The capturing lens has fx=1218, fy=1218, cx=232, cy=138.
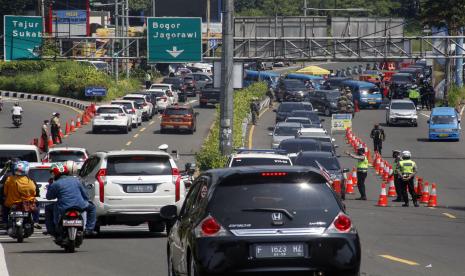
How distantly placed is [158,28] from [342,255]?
50.0 m

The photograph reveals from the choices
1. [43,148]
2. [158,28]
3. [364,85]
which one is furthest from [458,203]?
[364,85]

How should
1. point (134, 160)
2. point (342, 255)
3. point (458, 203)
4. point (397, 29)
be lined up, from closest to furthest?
1. point (342, 255)
2. point (134, 160)
3. point (458, 203)
4. point (397, 29)

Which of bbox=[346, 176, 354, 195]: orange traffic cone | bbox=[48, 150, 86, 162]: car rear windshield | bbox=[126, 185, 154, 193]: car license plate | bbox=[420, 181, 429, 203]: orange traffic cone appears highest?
bbox=[126, 185, 154, 193]: car license plate

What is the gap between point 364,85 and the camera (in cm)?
8400

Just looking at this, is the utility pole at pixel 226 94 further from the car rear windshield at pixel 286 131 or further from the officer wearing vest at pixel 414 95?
the officer wearing vest at pixel 414 95

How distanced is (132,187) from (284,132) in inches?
1266

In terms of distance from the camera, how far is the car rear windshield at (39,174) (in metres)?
27.7

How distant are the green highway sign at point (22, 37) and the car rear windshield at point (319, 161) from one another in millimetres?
26027

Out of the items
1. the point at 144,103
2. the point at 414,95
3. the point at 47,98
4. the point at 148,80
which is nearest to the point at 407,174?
the point at 144,103

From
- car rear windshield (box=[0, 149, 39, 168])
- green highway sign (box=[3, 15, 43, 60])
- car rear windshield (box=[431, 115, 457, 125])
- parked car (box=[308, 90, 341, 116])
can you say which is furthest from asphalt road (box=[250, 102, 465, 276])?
parked car (box=[308, 90, 341, 116])

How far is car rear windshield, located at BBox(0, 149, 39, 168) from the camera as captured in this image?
30.7m

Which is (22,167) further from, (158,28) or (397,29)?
(397,29)

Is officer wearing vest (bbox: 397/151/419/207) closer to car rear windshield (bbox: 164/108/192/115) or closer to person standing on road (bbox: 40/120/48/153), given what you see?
person standing on road (bbox: 40/120/48/153)

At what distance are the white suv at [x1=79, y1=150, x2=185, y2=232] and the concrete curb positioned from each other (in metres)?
56.1
